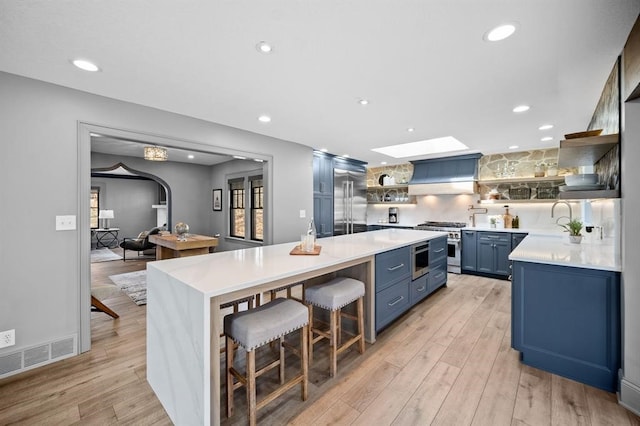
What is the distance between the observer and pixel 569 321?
2.05 meters

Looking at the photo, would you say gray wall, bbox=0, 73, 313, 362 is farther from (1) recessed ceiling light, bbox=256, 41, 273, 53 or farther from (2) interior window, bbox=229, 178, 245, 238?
(2) interior window, bbox=229, 178, 245, 238

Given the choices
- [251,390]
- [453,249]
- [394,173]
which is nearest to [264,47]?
[251,390]

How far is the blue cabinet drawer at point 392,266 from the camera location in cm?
263

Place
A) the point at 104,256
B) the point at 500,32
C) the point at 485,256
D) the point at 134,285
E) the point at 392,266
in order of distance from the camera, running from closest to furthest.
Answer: the point at 500,32 → the point at 392,266 → the point at 134,285 → the point at 485,256 → the point at 104,256

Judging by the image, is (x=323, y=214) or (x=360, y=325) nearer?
(x=360, y=325)

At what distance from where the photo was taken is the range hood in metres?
5.36

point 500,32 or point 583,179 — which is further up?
point 500,32

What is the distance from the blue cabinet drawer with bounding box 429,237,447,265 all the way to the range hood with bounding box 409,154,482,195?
6.00ft

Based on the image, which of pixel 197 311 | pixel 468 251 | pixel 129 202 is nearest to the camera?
pixel 197 311

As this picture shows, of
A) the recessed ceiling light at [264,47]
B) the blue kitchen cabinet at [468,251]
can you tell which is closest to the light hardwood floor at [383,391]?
the recessed ceiling light at [264,47]

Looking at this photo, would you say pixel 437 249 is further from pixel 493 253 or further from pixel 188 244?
pixel 188 244

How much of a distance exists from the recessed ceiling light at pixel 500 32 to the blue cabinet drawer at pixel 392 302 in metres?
2.15

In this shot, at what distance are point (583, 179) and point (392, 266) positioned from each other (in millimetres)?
1819

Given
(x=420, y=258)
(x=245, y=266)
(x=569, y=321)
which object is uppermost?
(x=245, y=266)
